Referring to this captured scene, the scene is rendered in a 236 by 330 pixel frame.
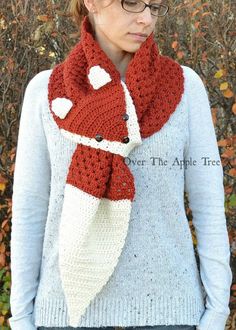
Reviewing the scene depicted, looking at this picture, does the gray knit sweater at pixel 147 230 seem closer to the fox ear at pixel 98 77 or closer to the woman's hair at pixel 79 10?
the fox ear at pixel 98 77

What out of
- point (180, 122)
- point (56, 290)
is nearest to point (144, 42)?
point (180, 122)

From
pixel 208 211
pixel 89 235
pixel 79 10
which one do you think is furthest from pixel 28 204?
pixel 79 10

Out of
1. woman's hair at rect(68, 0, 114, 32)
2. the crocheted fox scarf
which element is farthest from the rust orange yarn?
woman's hair at rect(68, 0, 114, 32)

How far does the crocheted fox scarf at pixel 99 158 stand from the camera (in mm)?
1774

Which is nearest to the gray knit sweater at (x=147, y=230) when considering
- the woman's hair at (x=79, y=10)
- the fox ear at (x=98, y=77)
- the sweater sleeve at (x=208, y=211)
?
the sweater sleeve at (x=208, y=211)

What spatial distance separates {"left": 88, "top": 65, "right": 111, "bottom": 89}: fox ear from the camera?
185cm

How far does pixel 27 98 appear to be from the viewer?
6.29 ft

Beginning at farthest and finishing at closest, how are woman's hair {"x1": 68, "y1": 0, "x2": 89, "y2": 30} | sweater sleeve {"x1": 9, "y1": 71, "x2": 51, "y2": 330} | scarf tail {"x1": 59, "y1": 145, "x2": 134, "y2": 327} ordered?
woman's hair {"x1": 68, "y1": 0, "x2": 89, "y2": 30}
sweater sleeve {"x1": 9, "y1": 71, "x2": 51, "y2": 330}
scarf tail {"x1": 59, "y1": 145, "x2": 134, "y2": 327}

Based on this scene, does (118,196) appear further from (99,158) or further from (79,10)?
(79,10)

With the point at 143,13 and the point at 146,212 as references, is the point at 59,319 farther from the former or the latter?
the point at 143,13

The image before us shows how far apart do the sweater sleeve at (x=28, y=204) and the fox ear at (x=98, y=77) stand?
0.15 meters

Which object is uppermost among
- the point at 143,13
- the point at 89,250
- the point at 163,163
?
the point at 143,13

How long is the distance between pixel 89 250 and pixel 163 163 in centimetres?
31

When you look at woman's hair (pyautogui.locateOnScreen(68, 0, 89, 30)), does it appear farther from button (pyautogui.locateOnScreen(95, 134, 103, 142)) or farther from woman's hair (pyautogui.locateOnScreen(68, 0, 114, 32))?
button (pyautogui.locateOnScreen(95, 134, 103, 142))
